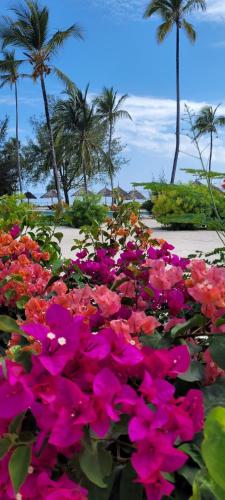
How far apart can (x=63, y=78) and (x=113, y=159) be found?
18766mm

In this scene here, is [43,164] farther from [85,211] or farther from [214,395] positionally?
[214,395]

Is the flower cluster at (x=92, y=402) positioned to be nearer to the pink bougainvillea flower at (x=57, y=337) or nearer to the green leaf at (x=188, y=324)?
the pink bougainvillea flower at (x=57, y=337)

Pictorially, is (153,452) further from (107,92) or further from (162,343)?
(107,92)

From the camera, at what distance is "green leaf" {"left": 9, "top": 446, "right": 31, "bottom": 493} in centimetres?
57

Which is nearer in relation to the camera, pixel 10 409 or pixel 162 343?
pixel 10 409

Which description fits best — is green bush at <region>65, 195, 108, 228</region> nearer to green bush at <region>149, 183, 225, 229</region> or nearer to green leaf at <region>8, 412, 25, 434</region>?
green bush at <region>149, 183, 225, 229</region>

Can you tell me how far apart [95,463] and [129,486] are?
0.24 ft

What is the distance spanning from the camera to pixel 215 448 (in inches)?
18.7

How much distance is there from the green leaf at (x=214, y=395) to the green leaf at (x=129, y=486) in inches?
5.2

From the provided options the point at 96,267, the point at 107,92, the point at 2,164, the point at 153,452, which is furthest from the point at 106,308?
the point at 107,92

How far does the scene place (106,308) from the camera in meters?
0.89

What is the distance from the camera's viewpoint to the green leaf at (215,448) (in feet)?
1.54

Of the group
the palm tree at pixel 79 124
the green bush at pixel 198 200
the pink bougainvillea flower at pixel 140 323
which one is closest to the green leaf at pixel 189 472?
the pink bougainvillea flower at pixel 140 323

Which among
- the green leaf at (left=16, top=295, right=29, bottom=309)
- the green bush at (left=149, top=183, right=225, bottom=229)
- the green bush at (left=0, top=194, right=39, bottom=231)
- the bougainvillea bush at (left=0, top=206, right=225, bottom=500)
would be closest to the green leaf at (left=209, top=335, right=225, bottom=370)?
the bougainvillea bush at (left=0, top=206, right=225, bottom=500)
